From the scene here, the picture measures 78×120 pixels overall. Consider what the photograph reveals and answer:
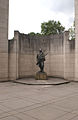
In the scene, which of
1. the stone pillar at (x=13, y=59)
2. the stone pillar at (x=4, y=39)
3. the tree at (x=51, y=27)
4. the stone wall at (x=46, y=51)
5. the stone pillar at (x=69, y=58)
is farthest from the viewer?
the tree at (x=51, y=27)

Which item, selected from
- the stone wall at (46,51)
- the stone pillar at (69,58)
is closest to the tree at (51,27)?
the stone wall at (46,51)

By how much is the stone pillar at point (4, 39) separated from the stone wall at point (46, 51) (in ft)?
1.59

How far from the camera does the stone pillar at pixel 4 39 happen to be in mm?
11062

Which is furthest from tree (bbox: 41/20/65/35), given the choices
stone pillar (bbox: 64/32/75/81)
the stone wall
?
stone pillar (bbox: 64/32/75/81)

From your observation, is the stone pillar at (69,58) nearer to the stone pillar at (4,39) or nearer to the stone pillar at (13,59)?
the stone pillar at (13,59)

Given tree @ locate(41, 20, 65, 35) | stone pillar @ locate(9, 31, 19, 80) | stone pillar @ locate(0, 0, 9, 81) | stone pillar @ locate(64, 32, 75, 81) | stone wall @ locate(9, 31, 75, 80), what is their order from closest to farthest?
stone pillar @ locate(0, 0, 9, 81) → stone pillar @ locate(64, 32, 75, 81) → stone wall @ locate(9, 31, 75, 80) → stone pillar @ locate(9, 31, 19, 80) → tree @ locate(41, 20, 65, 35)

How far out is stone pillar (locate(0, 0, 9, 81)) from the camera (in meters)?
11.1

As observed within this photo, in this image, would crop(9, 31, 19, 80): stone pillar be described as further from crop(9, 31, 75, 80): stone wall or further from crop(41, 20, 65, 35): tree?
crop(41, 20, 65, 35): tree

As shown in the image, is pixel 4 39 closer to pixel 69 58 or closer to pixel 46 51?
pixel 46 51

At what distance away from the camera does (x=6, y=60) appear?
11320mm

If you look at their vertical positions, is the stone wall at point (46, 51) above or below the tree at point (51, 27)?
below

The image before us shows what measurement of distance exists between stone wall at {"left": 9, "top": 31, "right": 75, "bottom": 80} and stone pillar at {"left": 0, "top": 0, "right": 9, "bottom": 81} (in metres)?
0.48

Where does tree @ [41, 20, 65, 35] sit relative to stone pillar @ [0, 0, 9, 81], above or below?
above

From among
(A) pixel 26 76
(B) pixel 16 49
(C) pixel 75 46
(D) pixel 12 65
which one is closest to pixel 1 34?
(B) pixel 16 49
